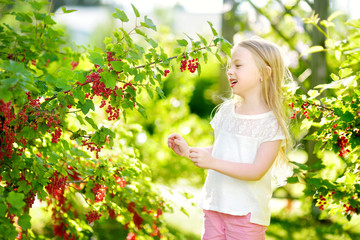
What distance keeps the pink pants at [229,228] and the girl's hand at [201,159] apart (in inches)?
13.2

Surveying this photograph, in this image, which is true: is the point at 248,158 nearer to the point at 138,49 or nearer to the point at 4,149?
the point at 138,49

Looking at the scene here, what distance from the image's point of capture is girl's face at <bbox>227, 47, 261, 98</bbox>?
219 cm

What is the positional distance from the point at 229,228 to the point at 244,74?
2.44 feet

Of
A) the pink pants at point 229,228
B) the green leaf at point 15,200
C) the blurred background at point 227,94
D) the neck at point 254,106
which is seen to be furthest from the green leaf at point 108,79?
the blurred background at point 227,94

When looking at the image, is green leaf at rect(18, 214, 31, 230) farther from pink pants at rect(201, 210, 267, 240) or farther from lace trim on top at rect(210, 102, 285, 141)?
lace trim on top at rect(210, 102, 285, 141)

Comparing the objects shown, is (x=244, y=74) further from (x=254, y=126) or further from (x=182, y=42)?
(x=182, y=42)

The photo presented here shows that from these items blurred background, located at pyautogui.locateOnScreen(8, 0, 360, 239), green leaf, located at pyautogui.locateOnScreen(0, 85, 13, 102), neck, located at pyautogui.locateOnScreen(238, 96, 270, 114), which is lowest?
blurred background, located at pyautogui.locateOnScreen(8, 0, 360, 239)

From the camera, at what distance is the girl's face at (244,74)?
2.19 m

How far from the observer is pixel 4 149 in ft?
6.64

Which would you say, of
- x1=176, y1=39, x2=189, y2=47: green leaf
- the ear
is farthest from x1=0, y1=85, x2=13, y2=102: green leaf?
the ear

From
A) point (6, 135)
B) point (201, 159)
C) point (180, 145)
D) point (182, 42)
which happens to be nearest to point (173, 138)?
point (180, 145)

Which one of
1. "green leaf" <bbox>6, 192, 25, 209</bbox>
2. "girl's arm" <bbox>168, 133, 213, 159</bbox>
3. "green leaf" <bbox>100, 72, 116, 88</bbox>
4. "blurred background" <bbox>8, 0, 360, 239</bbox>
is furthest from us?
"blurred background" <bbox>8, 0, 360, 239</bbox>

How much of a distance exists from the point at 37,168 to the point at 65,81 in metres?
0.43

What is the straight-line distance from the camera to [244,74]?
7.19 ft
